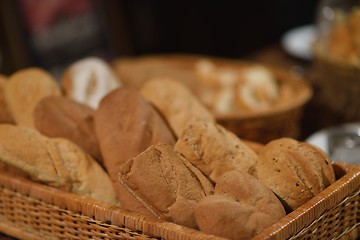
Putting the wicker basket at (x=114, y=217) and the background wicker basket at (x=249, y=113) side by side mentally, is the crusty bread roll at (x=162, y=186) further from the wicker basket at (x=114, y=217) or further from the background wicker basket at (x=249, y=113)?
the background wicker basket at (x=249, y=113)

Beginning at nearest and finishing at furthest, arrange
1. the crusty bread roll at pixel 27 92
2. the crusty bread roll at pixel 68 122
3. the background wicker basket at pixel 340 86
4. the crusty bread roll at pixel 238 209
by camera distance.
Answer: the crusty bread roll at pixel 238 209 < the crusty bread roll at pixel 68 122 < the crusty bread roll at pixel 27 92 < the background wicker basket at pixel 340 86

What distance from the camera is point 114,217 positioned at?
74 cm

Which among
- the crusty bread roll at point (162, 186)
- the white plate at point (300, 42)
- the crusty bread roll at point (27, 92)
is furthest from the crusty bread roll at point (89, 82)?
the white plate at point (300, 42)

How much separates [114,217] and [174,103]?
1.00 ft

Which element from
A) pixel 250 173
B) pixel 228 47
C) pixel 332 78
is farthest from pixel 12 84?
pixel 228 47

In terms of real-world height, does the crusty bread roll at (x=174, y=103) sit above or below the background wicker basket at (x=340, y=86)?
above

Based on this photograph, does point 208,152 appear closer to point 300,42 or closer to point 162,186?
point 162,186

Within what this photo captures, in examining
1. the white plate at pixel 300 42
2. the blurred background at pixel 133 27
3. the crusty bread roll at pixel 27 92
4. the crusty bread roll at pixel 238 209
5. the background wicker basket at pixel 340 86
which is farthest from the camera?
the blurred background at pixel 133 27

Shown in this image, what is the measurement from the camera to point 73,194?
0.80 metres

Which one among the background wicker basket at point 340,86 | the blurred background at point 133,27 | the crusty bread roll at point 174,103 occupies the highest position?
the crusty bread roll at point 174,103

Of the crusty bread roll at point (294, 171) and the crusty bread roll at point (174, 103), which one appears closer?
the crusty bread roll at point (294, 171)

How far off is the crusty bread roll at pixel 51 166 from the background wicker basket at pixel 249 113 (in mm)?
419

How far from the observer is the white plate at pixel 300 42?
73.0 inches

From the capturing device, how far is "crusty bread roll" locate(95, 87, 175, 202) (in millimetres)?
845
